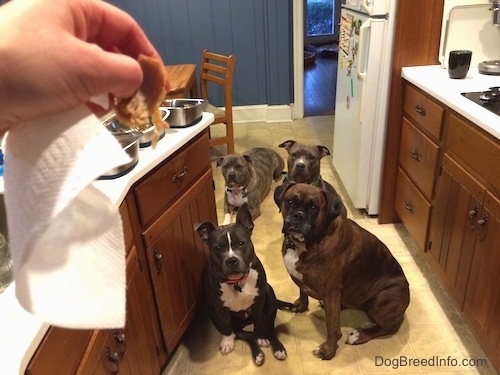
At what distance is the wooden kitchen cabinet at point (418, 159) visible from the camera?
2.06 m

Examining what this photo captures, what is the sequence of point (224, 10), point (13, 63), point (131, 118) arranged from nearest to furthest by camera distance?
point (13, 63) → point (131, 118) → point (224, 10)

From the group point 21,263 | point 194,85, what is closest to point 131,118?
point 21,263

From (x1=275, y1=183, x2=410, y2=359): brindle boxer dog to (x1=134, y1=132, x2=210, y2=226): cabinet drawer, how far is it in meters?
0.37

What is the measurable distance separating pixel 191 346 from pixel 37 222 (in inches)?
67.9

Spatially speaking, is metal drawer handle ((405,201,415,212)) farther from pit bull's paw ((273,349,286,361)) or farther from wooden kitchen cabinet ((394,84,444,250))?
pit bull's paw ((273,349,286,361))

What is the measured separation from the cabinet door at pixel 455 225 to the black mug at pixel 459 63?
0.49m

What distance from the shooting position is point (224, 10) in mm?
4613

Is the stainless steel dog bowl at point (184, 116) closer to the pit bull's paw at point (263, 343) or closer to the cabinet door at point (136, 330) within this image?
the cabinet door at point (136, 330)

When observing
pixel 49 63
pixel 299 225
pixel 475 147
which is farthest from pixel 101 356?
pixel 475 147

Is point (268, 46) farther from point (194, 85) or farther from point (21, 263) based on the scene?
point (21, 263)

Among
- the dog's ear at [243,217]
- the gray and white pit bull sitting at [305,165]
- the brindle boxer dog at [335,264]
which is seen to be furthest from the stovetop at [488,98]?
the dog's ear at [243,217]

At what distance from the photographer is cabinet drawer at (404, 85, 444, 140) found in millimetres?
1994

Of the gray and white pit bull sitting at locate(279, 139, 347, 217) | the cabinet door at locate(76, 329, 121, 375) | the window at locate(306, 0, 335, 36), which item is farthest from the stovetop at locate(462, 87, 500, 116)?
the window at locate(306, 0, 335, 36)

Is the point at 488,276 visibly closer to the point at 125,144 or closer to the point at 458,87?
the point at 458,87
